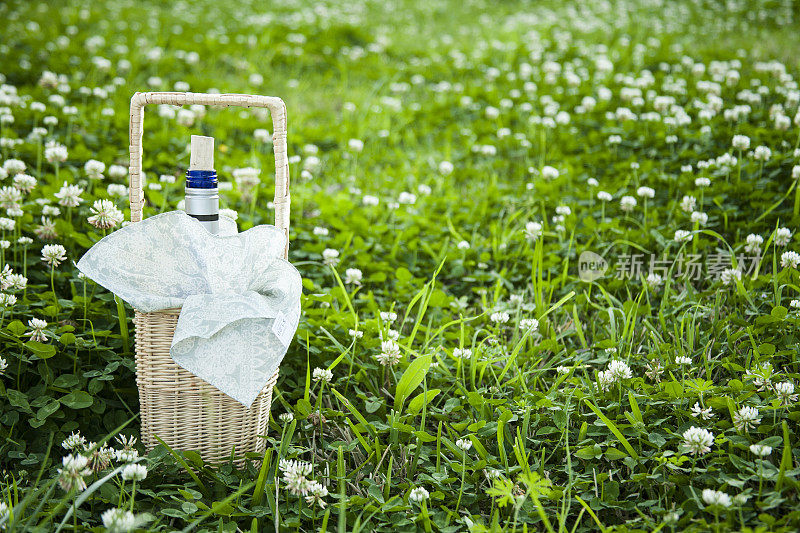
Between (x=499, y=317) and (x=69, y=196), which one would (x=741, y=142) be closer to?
(x=499, y=317)

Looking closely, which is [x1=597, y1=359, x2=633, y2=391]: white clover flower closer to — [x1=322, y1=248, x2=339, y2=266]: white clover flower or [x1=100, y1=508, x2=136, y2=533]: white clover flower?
[x1=322, y1=248, x2=339, y2=266]: white clover flower

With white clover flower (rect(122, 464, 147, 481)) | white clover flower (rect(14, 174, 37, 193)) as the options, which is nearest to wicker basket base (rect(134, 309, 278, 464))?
white clover flower (rect(122, 464, 147, 481))

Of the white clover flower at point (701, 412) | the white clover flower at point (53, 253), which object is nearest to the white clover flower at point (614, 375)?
the white clover flower at point (701, 412)

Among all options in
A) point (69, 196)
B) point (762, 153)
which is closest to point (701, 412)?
point (762, 153)

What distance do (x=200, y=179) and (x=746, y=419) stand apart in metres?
1.62

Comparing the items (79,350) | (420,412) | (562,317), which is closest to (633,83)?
(562,317)

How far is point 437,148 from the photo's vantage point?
426cm

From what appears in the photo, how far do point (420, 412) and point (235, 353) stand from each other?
28.1 inches

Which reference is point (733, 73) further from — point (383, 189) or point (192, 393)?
point (192, 393)

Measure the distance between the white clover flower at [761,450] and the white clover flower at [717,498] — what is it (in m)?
0.17

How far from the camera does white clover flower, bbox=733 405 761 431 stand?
1.72 meters

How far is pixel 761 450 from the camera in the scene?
1.60 meters

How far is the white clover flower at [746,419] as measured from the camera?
172 cm

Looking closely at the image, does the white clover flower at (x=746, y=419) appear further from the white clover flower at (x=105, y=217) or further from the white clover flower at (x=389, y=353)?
the white clover flower at (x=105, y=217)
